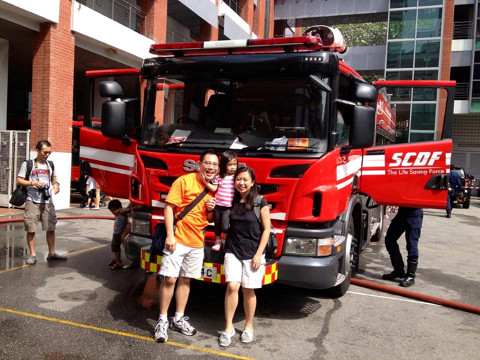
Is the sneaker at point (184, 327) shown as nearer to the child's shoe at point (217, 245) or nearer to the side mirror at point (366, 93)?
the child's shoe at point (217, 245)

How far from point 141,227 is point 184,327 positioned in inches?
50.8

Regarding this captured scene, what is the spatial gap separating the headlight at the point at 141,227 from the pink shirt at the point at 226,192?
113cm

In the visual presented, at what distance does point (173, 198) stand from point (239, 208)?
0.60 meters

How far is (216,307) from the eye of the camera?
199 inches

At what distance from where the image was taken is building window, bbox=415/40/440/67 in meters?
29.7

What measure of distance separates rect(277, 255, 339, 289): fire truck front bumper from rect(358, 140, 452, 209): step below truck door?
5.67 feet

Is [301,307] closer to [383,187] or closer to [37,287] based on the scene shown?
[383,187]

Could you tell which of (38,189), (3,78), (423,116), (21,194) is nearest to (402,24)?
(423,116)

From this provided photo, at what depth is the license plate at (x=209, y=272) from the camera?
426 cm

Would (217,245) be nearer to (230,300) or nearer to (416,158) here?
(230,300)

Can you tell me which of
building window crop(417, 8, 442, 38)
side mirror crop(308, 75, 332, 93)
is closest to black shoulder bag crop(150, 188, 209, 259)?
side mirror crop(308, 75, 332, 93)

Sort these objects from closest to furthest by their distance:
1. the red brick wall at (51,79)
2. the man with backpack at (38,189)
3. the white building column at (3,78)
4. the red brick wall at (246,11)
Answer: the man with backpack at (38,189)
the red brick wall at (51,79)
the white building column at (3,78)
the red brick wall at (246,11)

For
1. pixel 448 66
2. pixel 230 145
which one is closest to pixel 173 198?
pixel 230 145

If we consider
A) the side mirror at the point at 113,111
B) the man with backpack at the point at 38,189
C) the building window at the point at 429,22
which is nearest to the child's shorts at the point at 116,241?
the man with backpack at the point at 38,189
